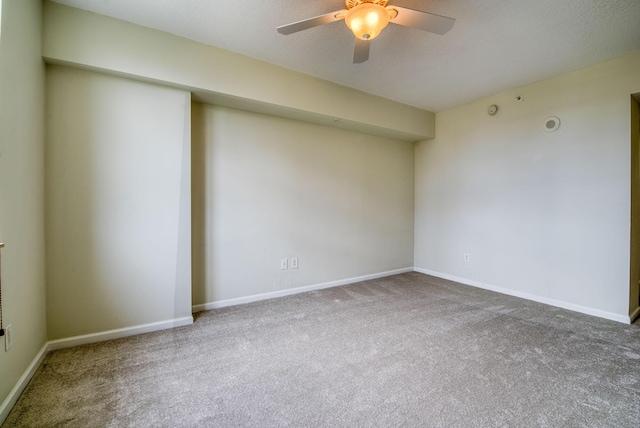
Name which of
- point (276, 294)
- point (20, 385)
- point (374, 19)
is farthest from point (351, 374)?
point (374, 19)

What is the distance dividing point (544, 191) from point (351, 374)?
2940 mm

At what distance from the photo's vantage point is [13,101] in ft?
4.81

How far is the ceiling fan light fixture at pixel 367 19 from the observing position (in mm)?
1525

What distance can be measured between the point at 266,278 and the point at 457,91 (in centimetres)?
327

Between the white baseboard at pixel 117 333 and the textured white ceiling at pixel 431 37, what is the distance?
8.09ft

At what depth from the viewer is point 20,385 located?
4.80ft

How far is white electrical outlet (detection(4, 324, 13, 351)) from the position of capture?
4.47 ft

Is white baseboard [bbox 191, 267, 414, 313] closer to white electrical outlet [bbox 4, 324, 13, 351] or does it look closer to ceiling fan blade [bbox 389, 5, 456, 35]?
white electrical outlet [bbox 4, 324, 13, 351]

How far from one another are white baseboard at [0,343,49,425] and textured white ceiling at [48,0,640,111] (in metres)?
2.47

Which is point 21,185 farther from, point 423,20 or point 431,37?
point 431,37

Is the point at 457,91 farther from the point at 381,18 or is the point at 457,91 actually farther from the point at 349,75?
the point at 381,18

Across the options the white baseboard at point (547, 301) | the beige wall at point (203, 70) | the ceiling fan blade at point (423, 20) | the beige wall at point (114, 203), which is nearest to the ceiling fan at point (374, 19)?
the ceiling fan blade at point (423, 20)

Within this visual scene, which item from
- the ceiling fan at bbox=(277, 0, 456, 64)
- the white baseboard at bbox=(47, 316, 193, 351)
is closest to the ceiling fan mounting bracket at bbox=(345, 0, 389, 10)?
the ceiling fan at bbox=(277, 0, 456, 64)

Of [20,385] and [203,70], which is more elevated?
[203,70]
